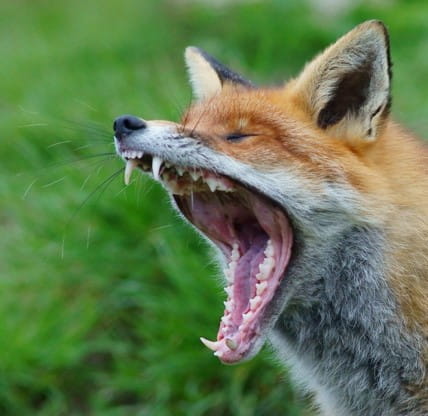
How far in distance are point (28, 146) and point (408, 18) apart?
347cm

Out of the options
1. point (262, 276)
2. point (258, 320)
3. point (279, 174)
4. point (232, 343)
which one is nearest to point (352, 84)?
point (279, 174)

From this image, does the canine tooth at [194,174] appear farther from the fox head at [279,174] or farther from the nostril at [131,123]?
the nostril at [131,123]

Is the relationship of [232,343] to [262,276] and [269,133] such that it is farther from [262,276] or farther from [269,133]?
[269,133]

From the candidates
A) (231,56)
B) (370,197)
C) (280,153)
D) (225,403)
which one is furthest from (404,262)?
(231,56)

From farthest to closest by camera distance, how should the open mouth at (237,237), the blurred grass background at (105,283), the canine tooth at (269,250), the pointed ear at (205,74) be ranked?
the blurred grass background at (105,283)
the pointed ear at (205,74)
the canine tooth at (269,250)
the open mouth at (237,237)

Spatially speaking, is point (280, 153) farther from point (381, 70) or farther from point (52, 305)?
point (52, 305)

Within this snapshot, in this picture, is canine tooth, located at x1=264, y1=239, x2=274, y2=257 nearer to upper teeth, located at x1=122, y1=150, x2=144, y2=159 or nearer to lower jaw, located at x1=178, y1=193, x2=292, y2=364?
lower jaw, located at x1=178, y1=193, x2=292, y2=364

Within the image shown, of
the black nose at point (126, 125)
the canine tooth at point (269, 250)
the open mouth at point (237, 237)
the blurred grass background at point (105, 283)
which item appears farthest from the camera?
the blurred grass background at point (105, 283)

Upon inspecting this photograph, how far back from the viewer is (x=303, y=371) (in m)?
3.69

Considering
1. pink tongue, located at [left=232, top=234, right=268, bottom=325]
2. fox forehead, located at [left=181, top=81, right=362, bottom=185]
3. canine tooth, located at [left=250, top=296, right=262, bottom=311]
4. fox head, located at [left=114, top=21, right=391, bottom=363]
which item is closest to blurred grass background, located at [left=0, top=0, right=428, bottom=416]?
fox forehead, located at [left=181, top=81, right=362, bottom=185]

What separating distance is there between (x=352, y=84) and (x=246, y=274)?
2.48 feet

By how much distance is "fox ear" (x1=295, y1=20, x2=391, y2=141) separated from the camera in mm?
3447

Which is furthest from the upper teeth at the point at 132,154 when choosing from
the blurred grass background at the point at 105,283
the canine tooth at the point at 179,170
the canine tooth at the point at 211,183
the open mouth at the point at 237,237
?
the blurred grass background at the point at 105,283

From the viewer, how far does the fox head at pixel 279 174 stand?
3.31m
